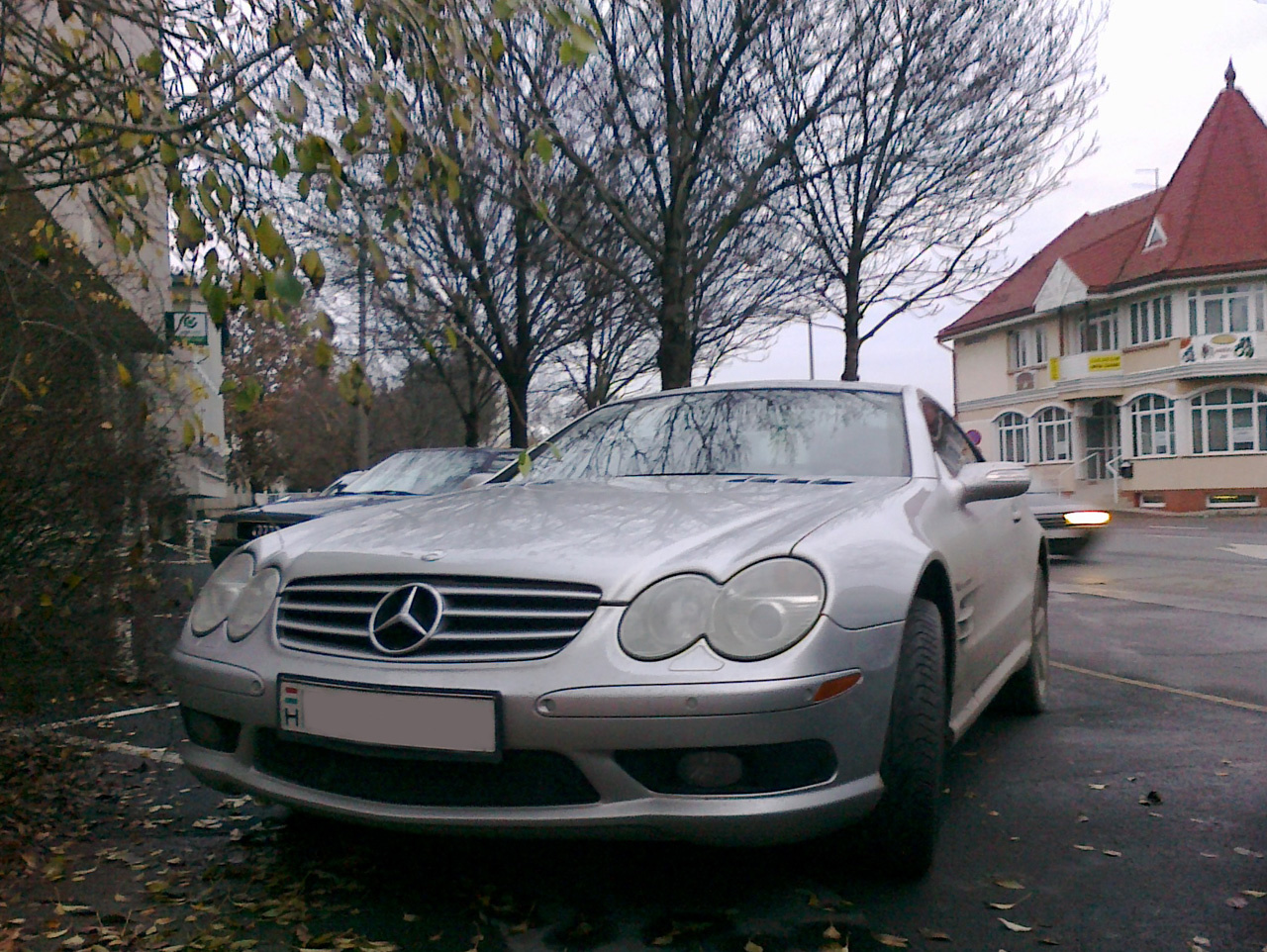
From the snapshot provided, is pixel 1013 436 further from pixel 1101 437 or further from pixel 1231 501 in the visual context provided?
pixel 1231 501

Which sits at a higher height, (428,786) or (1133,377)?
(1133,377)

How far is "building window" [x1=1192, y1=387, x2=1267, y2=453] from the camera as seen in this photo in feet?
109

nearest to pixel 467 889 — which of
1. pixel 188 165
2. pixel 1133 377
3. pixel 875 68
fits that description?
pixel 188 165

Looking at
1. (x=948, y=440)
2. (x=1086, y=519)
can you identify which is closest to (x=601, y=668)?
(x=948, y=440)

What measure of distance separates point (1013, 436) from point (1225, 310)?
10.3m

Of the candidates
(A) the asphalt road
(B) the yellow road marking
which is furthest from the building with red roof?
(A) the asphalt road

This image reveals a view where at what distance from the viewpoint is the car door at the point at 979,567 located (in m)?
3.74

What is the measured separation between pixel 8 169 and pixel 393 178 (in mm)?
1064

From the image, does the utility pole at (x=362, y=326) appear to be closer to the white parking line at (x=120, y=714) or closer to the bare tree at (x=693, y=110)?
the white parking line at (x=120, y=714)

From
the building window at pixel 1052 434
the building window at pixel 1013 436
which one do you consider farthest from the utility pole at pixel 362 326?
the building window at pixel 1013 436

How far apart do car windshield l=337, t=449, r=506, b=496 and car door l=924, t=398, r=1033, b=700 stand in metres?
6.06

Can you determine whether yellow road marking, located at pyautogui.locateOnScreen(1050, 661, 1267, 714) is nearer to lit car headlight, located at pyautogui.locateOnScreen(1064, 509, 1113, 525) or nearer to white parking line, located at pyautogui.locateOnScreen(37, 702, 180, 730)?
white parking line, located at pyautogui.locateOnScreen(37, 702, 180, 730)

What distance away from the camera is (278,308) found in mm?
2686

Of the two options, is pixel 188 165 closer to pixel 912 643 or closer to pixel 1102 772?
pixel 912 643
